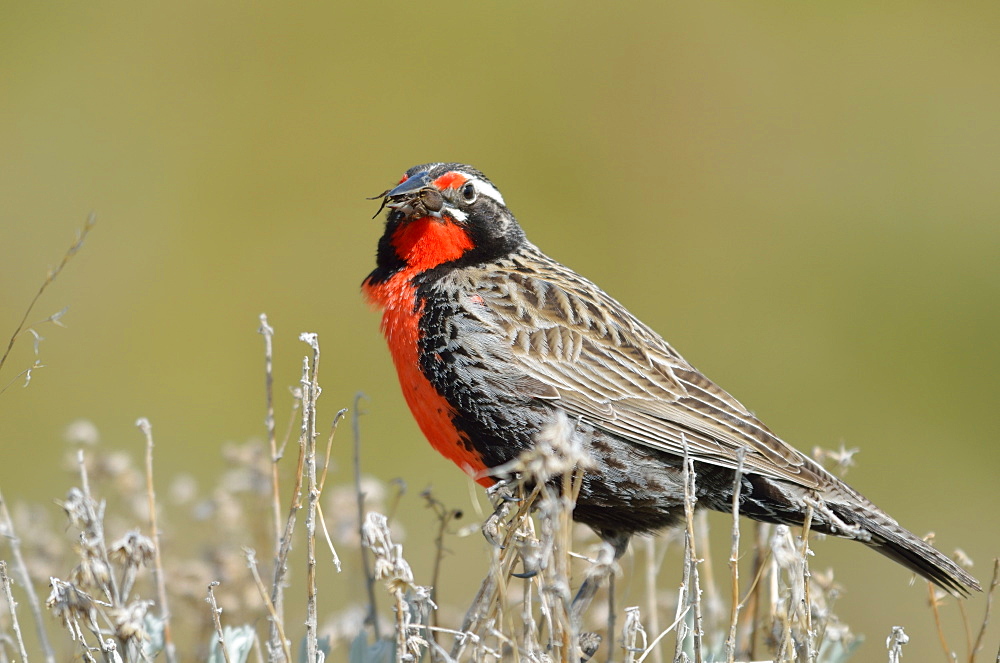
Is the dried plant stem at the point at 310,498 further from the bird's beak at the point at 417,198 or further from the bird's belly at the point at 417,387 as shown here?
the bird's beak at the point at 417,198

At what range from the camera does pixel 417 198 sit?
3.77 m

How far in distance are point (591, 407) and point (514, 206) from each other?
6099mm

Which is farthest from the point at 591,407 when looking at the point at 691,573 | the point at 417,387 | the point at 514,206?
the point at 514,206

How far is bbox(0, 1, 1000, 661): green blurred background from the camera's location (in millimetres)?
8156

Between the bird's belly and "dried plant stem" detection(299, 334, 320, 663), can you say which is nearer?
"dried plant stem" detection(299, 334, 320, 663)

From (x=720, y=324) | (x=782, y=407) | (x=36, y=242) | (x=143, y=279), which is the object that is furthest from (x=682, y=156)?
(x=36, y=242)

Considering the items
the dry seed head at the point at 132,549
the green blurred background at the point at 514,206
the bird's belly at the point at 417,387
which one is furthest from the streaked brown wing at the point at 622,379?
the green blurred background at the point at 514,206

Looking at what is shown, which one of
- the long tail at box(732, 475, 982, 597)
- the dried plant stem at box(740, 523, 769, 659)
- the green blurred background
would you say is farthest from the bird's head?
the green blurred background

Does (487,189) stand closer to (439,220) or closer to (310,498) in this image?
(439,220)

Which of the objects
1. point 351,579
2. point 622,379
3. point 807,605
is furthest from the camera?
point 351,579

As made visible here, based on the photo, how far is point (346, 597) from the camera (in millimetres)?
5750

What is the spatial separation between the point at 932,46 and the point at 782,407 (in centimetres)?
504

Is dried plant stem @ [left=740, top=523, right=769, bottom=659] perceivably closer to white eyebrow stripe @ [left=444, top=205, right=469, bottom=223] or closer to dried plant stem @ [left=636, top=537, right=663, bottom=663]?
dried plant stem @ [left=636, top=537, right=663, bottom=663]

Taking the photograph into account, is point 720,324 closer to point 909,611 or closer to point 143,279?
point 909,611
